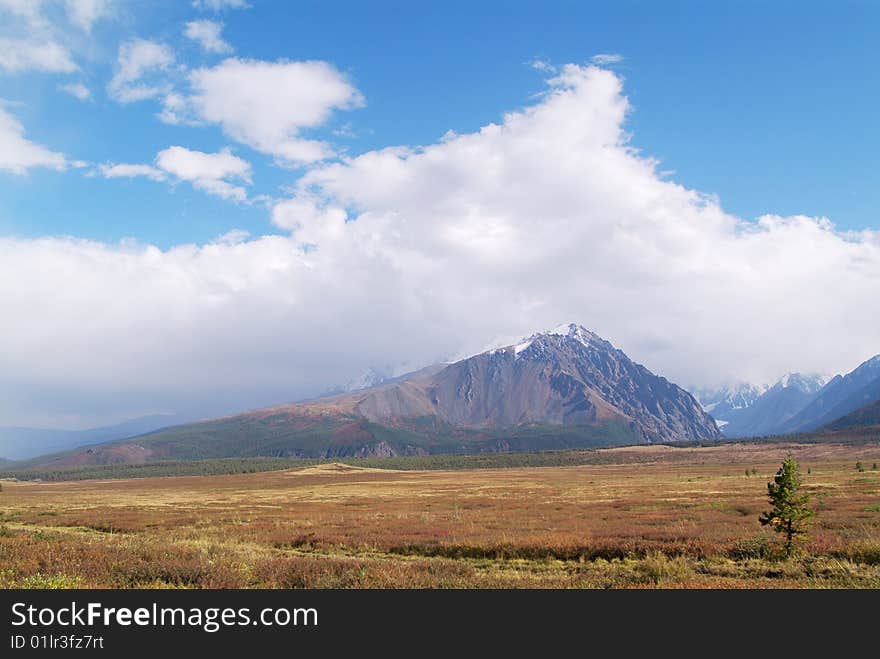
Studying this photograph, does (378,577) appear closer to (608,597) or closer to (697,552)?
(608,597)

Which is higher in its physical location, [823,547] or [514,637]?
[514,637]

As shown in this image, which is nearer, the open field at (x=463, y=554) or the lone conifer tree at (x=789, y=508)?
the open field at (x=463, y=554)

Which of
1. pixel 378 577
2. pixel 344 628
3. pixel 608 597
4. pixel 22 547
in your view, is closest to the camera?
pixel 344 628

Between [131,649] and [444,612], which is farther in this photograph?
[444,612]

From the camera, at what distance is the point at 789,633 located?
9766mm

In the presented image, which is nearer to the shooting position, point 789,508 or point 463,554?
point 789,508

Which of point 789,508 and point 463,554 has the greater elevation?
point 789,508

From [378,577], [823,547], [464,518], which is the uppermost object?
[378,577]

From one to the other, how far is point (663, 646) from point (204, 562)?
13.9 metres

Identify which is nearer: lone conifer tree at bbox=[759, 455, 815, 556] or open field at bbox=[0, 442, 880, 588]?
open field at bbox=[0, 442, 880, 588]

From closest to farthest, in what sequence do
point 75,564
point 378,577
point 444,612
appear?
point 444,612 < point 378,577 < point 75,564

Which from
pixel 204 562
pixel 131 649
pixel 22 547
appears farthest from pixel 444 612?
pixel 22 547

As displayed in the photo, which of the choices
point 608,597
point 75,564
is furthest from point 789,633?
point 75,564

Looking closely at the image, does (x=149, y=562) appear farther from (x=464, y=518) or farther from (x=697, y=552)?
(x=464, y=518)
